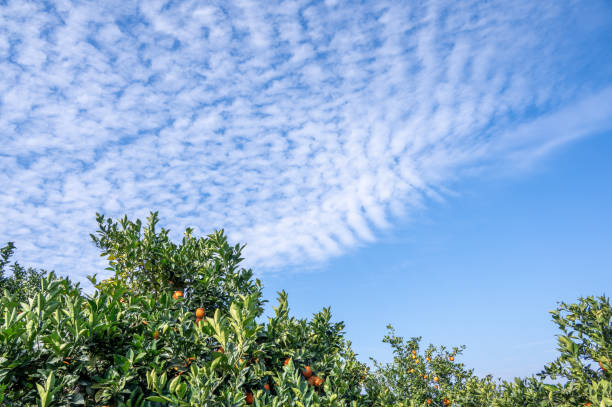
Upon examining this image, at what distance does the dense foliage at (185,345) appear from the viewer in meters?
3.37

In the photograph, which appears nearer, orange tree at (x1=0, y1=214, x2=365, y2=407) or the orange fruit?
orange tree at (x1=0, y1=214, x2=365, y2=407)

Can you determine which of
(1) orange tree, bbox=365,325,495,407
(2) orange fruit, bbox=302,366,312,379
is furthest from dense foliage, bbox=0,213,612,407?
(1) orange tree, bbox=365,325,495,407

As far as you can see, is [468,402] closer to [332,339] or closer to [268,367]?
[332,339]

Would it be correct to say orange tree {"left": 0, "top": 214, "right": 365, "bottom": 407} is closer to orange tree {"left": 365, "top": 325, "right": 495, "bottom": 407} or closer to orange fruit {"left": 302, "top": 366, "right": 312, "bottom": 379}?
orange fruit {"left": 302, "top": 366, "right": 312, "bottom": 379}

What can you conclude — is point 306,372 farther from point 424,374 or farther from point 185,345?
point 424,374

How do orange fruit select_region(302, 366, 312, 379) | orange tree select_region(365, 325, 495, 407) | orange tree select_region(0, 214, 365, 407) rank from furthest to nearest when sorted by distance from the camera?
orange tree select_region(365, 325, 495, 407) < orange fruit select_region(302, 366, 312, 379) < orange tree select_region(0, 214, 365, 407)

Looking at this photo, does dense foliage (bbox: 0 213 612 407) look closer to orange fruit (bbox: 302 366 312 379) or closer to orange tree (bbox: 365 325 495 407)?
orange fruit (bbox: 302 366 312 379)

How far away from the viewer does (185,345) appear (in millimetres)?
4094

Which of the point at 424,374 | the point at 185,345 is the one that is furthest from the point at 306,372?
the point at 424,374

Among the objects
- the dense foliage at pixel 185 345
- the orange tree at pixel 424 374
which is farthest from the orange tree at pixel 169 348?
the orange tree at pixel 424 374

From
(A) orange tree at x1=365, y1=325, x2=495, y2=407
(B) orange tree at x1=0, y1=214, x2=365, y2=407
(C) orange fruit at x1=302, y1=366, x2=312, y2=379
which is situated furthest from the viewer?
(A) orange tree at x1=365, y1=325, x2=495, y2=407

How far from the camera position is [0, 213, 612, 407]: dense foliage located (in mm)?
3367

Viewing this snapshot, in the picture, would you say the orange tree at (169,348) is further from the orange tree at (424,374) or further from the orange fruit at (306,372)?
the orange tree at (424,374)

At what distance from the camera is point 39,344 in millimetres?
3529
